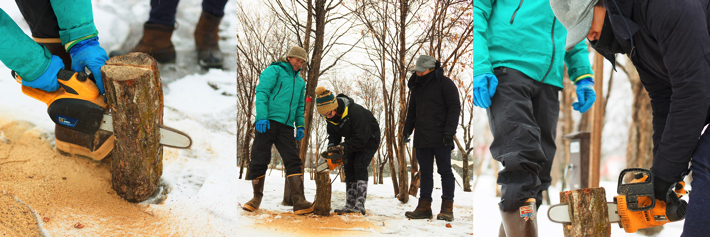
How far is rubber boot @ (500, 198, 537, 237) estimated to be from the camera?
1521 mm

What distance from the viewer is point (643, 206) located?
4.31 ft

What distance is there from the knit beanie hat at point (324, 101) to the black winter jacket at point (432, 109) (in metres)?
0.55

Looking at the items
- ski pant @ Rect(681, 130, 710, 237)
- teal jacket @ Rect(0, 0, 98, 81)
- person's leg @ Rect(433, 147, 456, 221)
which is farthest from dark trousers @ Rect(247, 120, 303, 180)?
ski pant @ Rect(681, 130, 710, 237)

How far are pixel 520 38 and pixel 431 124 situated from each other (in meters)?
1.06

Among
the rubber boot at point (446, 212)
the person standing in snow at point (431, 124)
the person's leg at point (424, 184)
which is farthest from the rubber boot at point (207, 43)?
the rubber boot at point (446, 212)

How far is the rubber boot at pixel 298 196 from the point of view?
107 inches

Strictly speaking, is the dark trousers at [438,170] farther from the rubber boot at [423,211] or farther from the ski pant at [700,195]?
the ski pant at [700,195]

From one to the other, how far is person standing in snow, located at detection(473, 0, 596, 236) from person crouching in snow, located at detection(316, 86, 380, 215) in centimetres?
112

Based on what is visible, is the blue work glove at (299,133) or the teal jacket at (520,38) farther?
the blue work glove at (299,133)

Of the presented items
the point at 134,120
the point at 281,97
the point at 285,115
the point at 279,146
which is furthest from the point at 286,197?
the point at 134,120

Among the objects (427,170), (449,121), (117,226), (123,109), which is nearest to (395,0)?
(449,121)

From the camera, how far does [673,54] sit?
1059mm

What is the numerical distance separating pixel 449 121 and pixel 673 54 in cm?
163

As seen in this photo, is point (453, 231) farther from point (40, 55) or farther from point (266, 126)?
point (40, 55)
